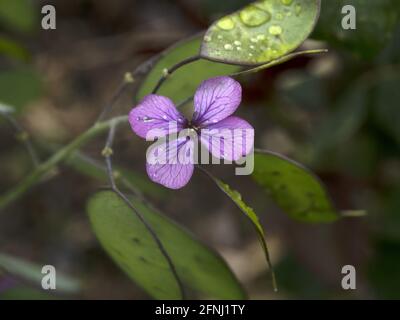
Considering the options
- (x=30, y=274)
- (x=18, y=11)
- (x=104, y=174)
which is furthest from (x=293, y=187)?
(x=18, y=11)

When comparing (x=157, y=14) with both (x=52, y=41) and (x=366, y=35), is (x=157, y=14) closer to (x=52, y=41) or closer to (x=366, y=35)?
(x=52, y=41)

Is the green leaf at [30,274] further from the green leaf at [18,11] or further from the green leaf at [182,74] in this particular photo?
the green leaf at [18,11]

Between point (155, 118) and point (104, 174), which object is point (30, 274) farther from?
point (155, 118)

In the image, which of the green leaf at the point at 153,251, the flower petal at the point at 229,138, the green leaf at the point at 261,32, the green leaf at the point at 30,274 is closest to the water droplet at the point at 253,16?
the green leaf at the point at 261,32

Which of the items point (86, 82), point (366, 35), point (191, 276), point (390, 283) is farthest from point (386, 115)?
point (86, 82)

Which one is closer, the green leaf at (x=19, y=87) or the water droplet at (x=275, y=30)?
the water droplet at (x=275, y=30)

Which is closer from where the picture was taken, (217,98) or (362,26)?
(217,98)

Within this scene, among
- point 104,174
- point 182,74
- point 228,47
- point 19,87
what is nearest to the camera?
point 228,47
